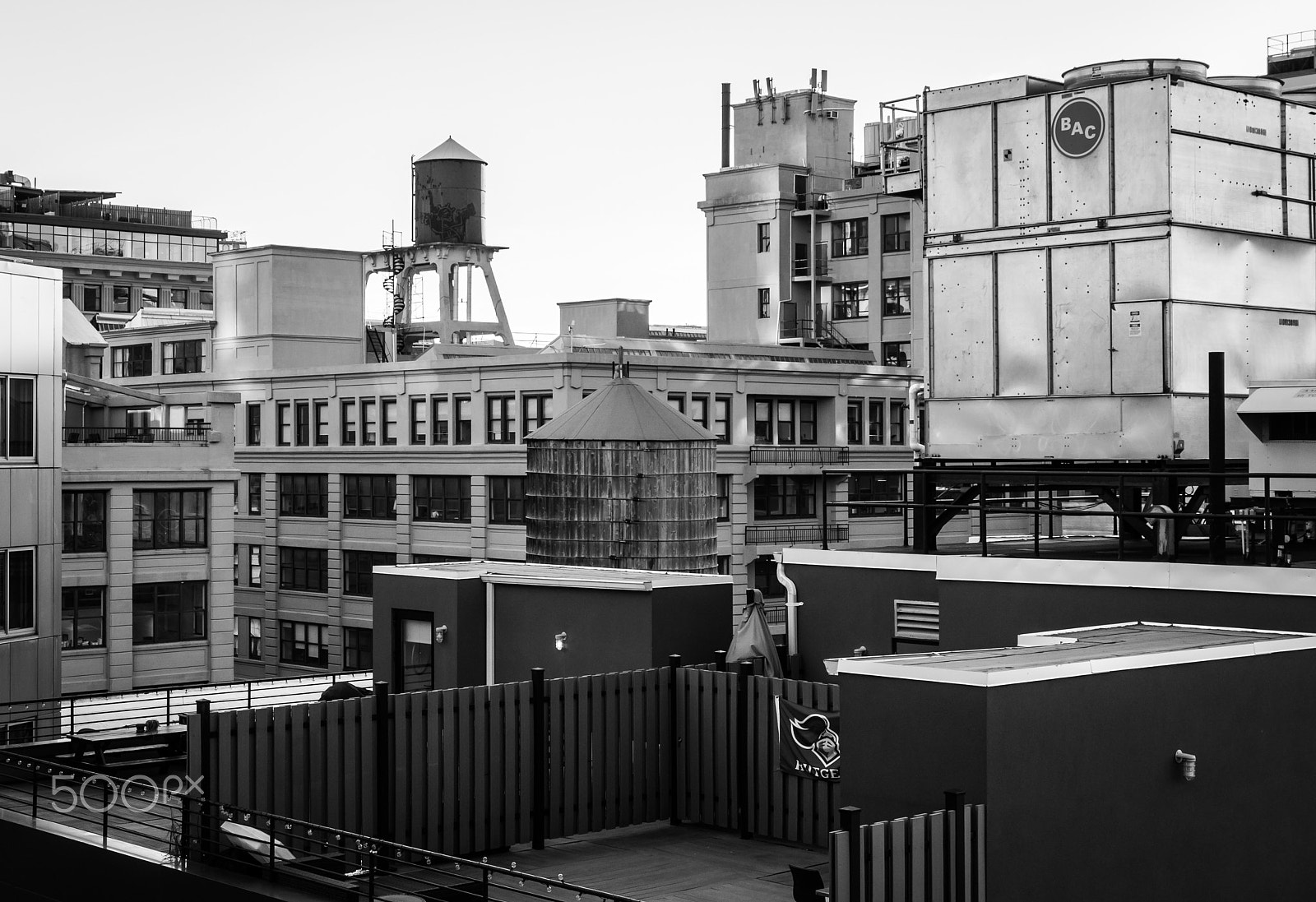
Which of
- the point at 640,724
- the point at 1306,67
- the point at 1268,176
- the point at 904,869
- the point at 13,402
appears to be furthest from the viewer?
the point at 1306,67

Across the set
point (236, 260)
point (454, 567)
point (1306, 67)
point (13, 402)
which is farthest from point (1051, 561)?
point (1306, 67)

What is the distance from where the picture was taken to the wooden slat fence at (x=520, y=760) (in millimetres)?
17234

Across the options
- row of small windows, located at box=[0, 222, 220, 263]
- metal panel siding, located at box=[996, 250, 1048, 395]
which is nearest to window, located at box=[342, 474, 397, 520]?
row of small windows, located at box=[0, 222, 220, 263]

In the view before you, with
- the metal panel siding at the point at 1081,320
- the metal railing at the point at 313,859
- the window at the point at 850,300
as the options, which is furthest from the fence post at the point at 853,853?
→ the window at the point at 850,300

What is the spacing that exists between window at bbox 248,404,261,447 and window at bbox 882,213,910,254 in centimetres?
3365

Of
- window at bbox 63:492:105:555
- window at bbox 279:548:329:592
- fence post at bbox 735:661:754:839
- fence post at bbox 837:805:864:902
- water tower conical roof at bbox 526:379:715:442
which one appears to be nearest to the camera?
fence post at bbox 837:805:864:902

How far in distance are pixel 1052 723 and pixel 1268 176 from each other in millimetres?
11558

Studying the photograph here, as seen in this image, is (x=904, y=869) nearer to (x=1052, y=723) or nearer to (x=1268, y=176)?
(x=1052, y=723)

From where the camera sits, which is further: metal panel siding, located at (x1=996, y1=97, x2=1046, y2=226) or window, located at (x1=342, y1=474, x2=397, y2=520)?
window, located at (x1=342, y1=474, x2=397, y2=520)

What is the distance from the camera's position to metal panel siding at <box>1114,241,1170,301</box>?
2098cm

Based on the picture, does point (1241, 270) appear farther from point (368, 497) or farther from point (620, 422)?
point (368, 497)

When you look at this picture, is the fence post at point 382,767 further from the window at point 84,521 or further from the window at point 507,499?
the window at point 507,499

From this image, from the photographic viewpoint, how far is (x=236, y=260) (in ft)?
250

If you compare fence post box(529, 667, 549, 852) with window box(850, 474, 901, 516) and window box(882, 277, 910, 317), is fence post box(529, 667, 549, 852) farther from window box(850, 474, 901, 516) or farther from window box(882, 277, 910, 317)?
window box(882, 277, 910, 317)
